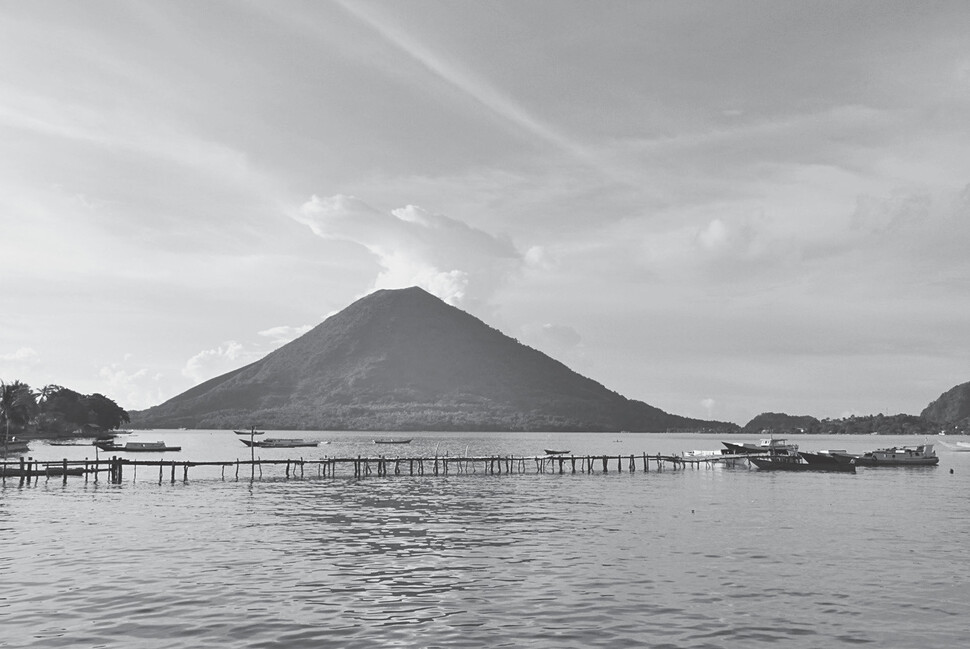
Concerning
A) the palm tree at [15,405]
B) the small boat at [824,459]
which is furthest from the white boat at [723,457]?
the palm tree at [15,405]

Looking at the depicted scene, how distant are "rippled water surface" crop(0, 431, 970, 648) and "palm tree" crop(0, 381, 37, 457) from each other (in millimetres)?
63865

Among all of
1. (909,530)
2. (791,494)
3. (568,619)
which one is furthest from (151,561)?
(791,494)

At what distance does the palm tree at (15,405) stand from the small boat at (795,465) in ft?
302

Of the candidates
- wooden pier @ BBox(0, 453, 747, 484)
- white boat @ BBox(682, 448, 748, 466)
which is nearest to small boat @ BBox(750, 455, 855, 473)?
white boat @ BBox(682, 448, 748, 466)

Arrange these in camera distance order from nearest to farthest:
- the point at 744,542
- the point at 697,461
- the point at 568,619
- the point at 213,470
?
the point at 568,619
the point at 744,542
the point at 213,470
the point at 697,461

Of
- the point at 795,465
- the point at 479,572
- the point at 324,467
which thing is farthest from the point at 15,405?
the point at 479,572

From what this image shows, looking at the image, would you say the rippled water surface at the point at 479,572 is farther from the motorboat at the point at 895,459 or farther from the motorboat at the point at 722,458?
the motorboat at the point at 895,459

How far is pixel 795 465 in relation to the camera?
10025cm

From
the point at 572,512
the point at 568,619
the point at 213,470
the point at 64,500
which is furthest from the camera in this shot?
the point at 213,470

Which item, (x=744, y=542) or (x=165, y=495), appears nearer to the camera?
(x=744, y=542)

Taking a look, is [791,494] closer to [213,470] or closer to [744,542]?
[744,542]

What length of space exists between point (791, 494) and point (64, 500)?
57443 mm

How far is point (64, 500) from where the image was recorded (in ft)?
194

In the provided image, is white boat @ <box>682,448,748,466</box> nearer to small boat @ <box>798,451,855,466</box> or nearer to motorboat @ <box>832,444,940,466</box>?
small boat @ <box>798,451,855,466</box>
